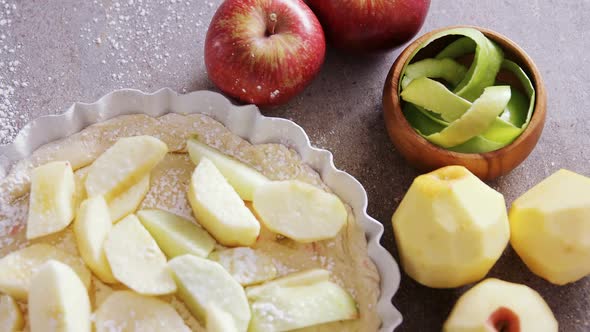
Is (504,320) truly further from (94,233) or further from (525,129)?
(94,233)

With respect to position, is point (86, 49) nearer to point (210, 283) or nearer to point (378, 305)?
point (210, 283)

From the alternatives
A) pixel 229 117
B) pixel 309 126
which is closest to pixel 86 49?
pixel 229 117

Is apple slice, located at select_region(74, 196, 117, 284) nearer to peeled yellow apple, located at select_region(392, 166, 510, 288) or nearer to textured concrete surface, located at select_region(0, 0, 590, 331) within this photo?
textured concrete surface, located at select_region(0, 0, 590, 331)

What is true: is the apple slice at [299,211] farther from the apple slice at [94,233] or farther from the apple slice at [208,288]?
the apple slice at [94,233]

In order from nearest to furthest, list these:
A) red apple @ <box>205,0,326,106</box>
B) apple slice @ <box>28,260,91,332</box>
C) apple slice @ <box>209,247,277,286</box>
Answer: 1. apple slice @ <box>28,260,91,332</box>
2. apple slice @ <box>209,247,277,286</box>
3. red apple @ <box>205,0,326,106</box>

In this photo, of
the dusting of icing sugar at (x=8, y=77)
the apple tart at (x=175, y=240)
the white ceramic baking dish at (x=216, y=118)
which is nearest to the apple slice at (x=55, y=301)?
the apple tart at (x=175, y=240)

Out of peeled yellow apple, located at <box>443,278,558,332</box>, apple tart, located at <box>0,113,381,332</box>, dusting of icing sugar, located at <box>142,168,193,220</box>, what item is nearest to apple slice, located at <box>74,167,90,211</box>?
apple tart, located at <box>0,113,381,332</box>

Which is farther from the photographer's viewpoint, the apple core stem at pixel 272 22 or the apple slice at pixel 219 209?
the apple core stem at pixel 272 22
